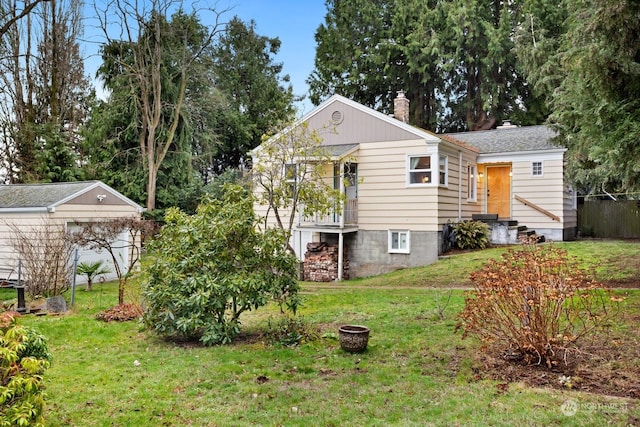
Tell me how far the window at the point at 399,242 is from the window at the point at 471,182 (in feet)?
11.7

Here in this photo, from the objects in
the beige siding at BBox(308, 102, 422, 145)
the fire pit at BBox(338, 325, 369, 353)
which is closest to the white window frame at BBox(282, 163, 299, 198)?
the beige siding at BBox(308, 102, 422, 145)

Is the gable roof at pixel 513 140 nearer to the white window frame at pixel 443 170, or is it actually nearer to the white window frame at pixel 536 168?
the white window frame at pixel 536 168

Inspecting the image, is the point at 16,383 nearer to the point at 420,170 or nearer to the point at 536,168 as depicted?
the point at 420,170

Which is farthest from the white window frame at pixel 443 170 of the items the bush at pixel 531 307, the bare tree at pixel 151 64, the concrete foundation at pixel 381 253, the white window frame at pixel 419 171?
the bare tree at pixel 151 64

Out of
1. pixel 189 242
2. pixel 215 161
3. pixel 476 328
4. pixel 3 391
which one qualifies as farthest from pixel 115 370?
pixel 215 161

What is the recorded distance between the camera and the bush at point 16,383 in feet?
10.9

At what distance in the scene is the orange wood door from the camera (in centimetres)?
1792

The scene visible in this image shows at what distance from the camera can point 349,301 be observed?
399 inches

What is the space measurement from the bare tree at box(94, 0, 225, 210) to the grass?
14.7 metres

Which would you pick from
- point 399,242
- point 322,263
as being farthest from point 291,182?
point 399,242

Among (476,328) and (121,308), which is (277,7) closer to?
(121,308)

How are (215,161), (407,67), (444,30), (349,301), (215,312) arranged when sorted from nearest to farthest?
(215,312) → (349,301) → (444,30) → (407,67) → (215,161)

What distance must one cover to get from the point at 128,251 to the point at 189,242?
969 cm

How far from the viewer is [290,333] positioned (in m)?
6.97
